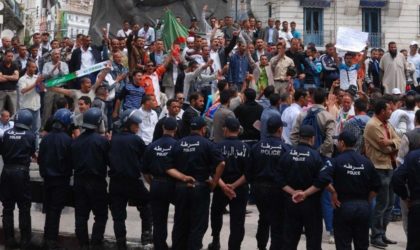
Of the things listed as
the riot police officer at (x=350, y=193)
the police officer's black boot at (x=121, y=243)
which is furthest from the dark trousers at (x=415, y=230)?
the police officer's black boot at (x=121, y=243)

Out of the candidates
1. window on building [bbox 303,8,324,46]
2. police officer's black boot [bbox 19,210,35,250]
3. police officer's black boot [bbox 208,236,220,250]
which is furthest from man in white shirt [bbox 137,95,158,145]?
window on building [bbox 303,8,324,46]

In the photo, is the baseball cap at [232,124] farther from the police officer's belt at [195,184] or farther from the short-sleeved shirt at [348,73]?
the short-sleeved shirt at [348,73]

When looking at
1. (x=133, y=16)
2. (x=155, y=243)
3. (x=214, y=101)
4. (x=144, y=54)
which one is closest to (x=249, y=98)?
(x=214, y=101)

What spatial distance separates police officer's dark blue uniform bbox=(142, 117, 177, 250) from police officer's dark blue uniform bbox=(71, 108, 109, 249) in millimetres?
765

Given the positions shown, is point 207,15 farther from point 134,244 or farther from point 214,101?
point 134,244

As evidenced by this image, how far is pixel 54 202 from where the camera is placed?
1189 centimetres

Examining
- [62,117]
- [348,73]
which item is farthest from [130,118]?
[348,73]

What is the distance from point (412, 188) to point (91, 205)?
14.8ft

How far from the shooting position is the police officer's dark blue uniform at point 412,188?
33.5ft

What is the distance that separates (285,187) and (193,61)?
7.59m

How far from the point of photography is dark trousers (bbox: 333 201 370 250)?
10.0m

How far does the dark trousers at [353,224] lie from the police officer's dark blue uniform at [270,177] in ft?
3.41

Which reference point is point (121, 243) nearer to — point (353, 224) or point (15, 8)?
point (353, 224)

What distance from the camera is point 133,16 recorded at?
25.1 m
